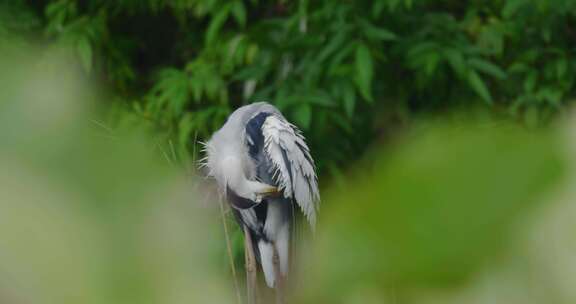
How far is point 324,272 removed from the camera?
0.49 feet

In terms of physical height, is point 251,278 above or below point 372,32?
below

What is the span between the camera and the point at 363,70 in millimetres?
1504

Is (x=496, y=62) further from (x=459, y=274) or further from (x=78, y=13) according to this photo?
(x=459, y=274)

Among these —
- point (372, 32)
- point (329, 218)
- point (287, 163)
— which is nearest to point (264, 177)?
point (287, 163)

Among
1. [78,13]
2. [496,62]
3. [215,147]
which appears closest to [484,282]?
[215,147]

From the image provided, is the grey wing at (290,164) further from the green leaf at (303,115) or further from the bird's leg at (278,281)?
the green leaf at (303,115)

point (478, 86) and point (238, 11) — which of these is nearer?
point (478, 86)

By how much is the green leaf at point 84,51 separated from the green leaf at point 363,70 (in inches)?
22.8

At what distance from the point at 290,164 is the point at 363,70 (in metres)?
0.78

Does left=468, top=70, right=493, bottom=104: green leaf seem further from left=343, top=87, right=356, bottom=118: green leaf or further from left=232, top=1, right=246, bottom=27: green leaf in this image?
left=232, top=1, right=246, bottom=27: green leaf

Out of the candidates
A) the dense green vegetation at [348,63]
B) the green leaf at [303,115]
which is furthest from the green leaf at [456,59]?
the green leaf at [303,115]

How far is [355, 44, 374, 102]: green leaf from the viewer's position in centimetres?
148

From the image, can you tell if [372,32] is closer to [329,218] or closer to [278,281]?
[278,281]

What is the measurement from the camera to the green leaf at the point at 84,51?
165cm
